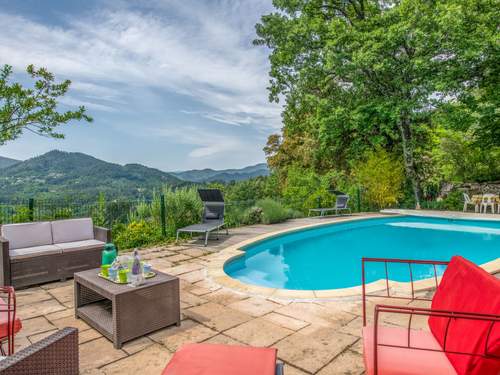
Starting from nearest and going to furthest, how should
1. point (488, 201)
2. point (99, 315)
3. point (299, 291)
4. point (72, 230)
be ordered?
point (99, 315) → point (299, 291) → point (72, 230) → point (488, 201)

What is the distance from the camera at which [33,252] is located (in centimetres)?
432

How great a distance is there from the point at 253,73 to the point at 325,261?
9304mm

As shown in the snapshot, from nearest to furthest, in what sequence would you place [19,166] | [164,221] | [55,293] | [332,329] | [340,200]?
[332,329]
[55,293]
[164,221]
[340,200]
[19,166]

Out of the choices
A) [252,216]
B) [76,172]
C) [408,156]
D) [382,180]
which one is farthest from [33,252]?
[76,172]

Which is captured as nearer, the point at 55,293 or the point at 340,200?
the point at 55,293

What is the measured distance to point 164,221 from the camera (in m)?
7.32

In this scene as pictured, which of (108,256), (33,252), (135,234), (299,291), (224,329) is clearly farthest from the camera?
(135,234)

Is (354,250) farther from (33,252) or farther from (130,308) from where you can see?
(33,252)

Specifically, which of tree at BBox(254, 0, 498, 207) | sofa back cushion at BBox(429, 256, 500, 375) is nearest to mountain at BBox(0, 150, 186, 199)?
tree at BBox(254, 0, 498, 207)

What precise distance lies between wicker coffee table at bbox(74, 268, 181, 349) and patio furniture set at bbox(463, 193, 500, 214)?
12777mm

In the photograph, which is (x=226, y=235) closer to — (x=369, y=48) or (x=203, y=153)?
(x=369, y=48)

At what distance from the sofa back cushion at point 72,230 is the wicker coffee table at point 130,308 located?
2113 millimetres

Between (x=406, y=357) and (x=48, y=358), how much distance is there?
1665mm

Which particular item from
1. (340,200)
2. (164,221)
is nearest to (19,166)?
(164,221)
